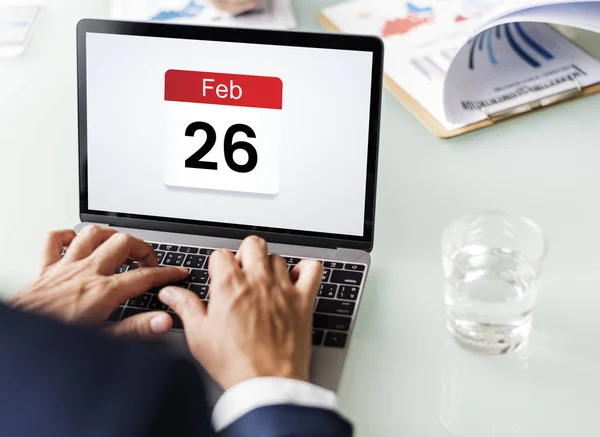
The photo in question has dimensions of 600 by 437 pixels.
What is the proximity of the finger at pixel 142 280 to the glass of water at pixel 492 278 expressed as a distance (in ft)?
0.95

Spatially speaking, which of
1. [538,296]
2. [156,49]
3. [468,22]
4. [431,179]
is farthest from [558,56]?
[156,49]

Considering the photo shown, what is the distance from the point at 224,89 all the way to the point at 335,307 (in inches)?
10.9

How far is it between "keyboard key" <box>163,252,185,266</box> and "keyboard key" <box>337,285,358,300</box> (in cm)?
18

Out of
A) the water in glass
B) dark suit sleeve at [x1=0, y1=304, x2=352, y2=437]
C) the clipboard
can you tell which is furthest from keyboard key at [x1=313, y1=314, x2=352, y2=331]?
dark suit sleeve at [x1=0, y1=304, x2=352, y2=437]

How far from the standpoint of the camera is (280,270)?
942 mm

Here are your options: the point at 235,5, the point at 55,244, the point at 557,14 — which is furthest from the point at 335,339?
the point at 235,5

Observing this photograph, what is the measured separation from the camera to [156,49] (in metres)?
1.04

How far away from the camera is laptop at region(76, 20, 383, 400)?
1.01 m

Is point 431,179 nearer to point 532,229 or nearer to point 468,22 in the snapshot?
point 532,229

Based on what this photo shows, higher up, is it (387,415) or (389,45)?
(389,45)

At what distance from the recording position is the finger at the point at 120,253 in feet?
3.16

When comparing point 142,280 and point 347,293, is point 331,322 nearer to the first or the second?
point 347,293

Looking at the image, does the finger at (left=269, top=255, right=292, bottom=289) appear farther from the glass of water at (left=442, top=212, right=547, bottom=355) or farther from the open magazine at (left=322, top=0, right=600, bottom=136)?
the open magazine at (left=322, top=0, right=600, bottom=136)

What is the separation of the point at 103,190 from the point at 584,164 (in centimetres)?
59
